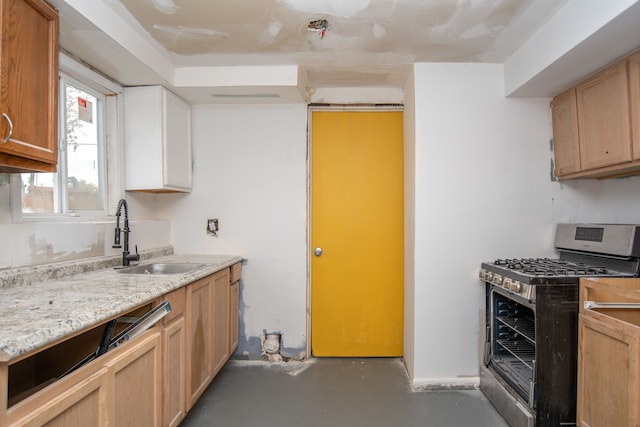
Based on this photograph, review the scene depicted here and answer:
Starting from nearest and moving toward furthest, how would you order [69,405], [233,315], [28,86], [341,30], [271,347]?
[69,405] < [28,86] < [341,30] < [233,315] < [271,347]

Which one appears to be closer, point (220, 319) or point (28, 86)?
point (28, 86)

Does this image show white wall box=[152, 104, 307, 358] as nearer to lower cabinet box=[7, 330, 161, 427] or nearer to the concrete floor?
the concrete floor

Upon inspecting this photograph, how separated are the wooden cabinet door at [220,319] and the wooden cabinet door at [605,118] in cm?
253

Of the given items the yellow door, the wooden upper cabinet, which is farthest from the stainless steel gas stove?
the wooden upper cabinet

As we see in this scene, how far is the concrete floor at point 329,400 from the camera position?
2146 mm

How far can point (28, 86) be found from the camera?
1405 millimetres

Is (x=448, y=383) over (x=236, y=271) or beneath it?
beneath

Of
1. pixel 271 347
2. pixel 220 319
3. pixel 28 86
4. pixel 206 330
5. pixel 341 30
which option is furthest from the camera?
pixel 271 347

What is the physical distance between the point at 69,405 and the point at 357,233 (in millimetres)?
2321

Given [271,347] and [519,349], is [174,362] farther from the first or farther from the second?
[519,349]

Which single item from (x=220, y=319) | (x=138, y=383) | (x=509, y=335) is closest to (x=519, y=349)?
(x=509, y=335)

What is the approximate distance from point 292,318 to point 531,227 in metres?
2.01

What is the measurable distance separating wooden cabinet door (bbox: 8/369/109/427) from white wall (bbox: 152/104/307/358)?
6.02ft

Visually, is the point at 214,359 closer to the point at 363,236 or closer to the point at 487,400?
the point at 363,236
